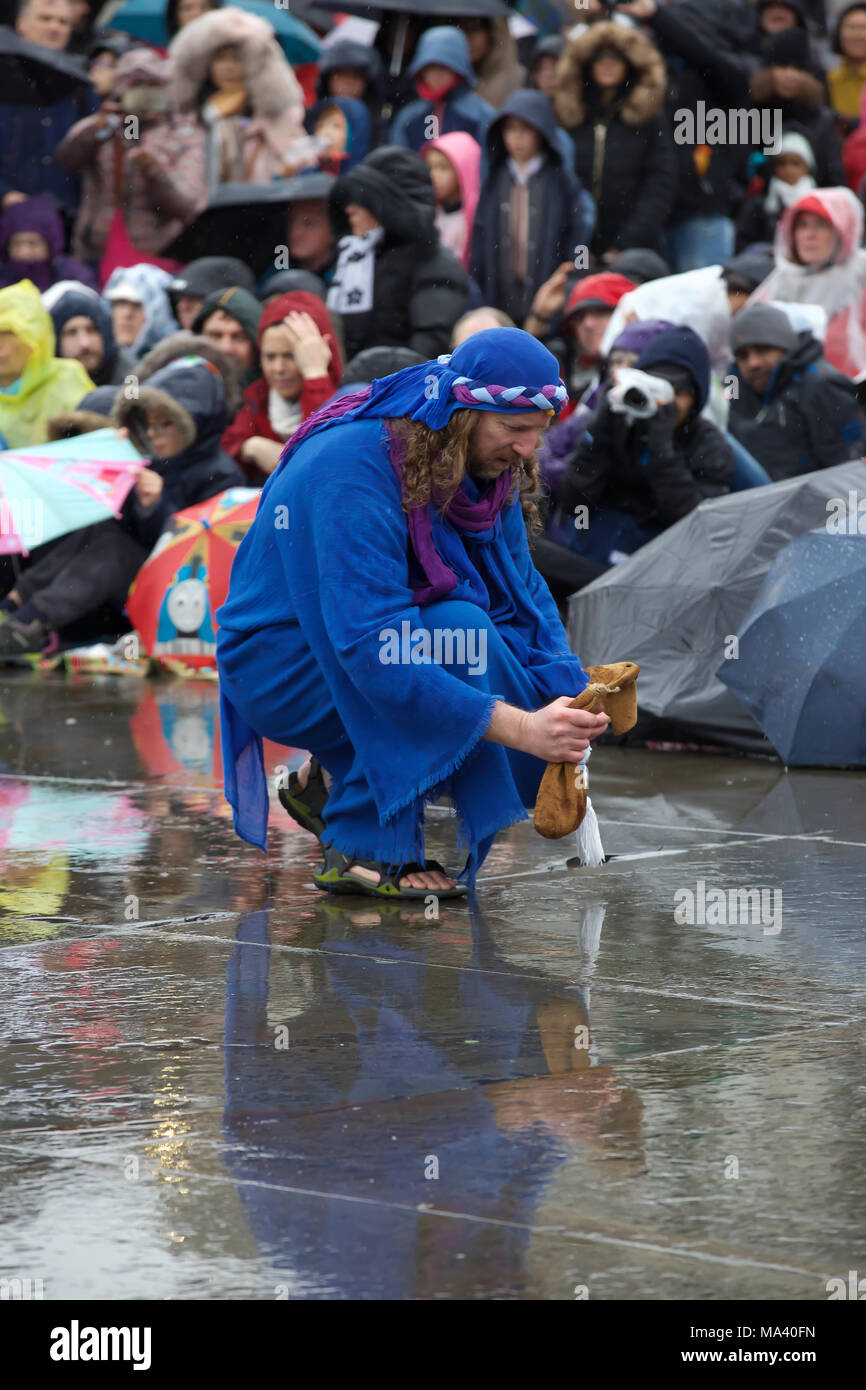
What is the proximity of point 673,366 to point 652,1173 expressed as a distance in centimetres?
621

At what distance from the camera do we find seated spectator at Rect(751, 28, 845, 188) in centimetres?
1132

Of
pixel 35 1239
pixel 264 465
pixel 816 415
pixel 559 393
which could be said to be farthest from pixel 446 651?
pixel 264 465

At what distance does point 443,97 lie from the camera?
11.8 metres

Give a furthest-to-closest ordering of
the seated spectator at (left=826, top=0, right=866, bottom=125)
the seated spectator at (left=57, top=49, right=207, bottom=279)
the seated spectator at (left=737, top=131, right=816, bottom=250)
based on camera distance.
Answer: the seated spectator at (left=57, top=49, right=207, bottom=279) → the seated spectator at (left=826, top=0, right=866, bottom=125) → the seated spectator at (left=737, top=131, right=816, bottom=250)

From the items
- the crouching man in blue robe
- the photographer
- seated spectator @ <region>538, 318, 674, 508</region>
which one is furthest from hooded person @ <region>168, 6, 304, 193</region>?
the crouching man in blue robe

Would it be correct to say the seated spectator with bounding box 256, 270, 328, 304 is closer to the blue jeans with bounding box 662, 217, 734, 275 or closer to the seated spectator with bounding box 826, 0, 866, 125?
the blue jeans with bounding box 662, 217, 734, 275

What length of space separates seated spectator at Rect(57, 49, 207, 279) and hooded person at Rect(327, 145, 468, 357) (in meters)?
2.10

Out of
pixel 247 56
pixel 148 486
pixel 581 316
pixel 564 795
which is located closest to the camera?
pixel 564 795

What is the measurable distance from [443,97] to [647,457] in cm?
410

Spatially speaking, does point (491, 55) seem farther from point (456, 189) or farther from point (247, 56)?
point (456, 189)

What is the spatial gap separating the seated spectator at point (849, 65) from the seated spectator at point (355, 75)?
2.58 metres

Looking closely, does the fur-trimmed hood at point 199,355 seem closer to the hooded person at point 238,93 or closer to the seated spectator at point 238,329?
the seated spectator at point 238,329

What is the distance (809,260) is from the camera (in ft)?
33.8

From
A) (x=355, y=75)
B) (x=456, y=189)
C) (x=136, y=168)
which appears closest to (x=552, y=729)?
(x=456, y=189)
